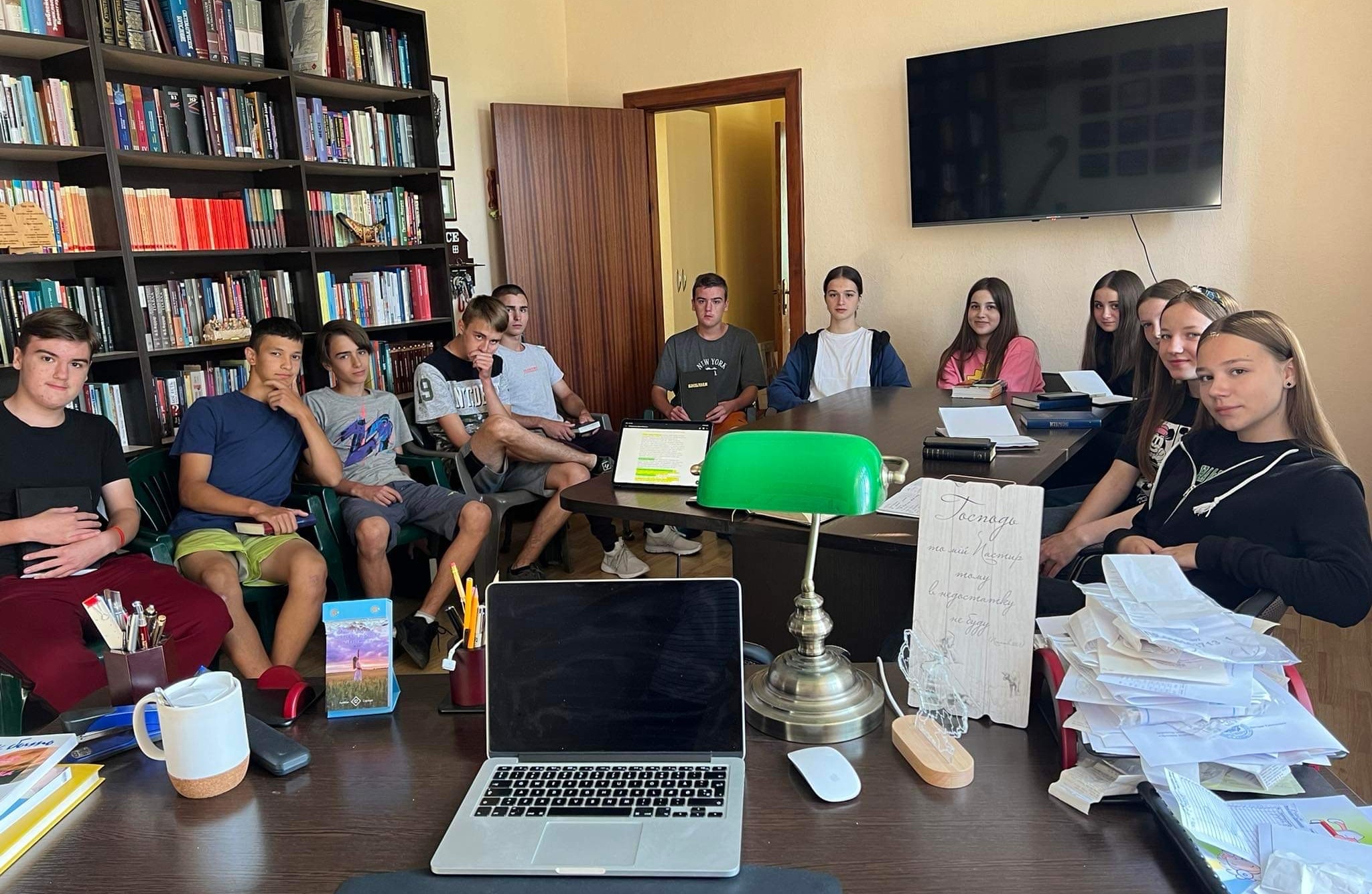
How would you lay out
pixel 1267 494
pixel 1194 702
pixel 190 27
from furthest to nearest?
pixel 190 27, pixel 1267 494, pixel 1194 702

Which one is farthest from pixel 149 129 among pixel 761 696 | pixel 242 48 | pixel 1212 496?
pixel 1212 496

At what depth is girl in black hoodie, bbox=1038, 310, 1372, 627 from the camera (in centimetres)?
166

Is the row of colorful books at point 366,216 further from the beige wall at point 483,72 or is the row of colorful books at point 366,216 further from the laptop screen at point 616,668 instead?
the laptop screen at point 616,668

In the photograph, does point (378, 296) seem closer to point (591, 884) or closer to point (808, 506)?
point (808, 506)

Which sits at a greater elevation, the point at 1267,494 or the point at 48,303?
the point at 48,303

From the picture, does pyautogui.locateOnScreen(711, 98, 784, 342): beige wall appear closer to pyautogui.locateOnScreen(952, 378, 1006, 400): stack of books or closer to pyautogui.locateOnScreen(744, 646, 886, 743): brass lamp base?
pyautogui.locateOnScreen(952, 378, 1006, 400): stack of books

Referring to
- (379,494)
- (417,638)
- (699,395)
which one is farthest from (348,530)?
(699,395)

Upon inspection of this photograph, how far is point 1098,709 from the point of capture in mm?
1076

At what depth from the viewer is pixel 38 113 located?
3.03 m

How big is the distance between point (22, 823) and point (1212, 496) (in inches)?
80.0

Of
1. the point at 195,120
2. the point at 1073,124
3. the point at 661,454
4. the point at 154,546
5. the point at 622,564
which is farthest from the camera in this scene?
the point at 1073,124

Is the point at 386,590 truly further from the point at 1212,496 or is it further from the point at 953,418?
the point at 1212,496

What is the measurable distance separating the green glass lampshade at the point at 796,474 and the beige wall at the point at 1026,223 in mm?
3586

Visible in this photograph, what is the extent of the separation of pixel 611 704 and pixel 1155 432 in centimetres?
177
